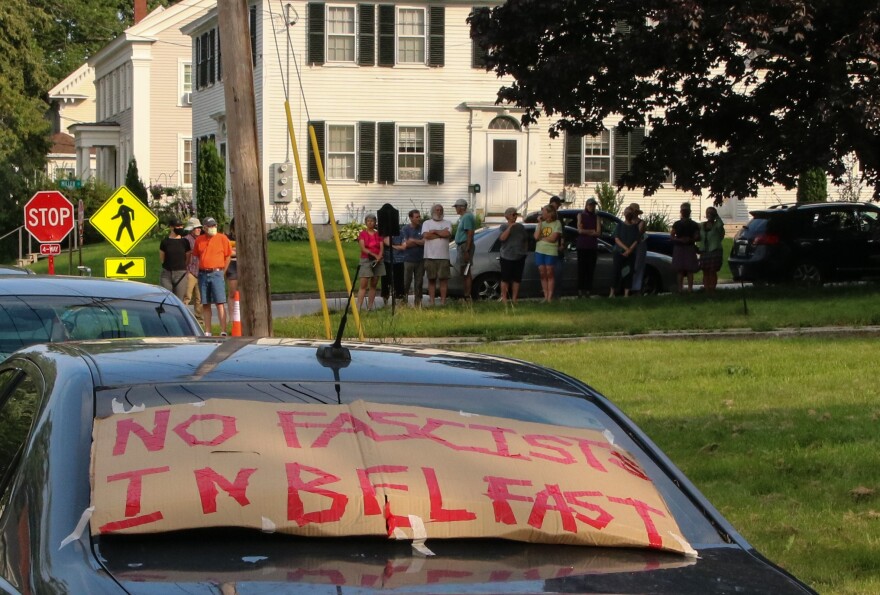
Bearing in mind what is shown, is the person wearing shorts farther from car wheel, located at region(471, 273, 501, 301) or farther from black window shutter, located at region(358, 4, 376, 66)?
black window shutter, located at region(358, 4, 376, 66)

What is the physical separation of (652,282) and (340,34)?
669 inches

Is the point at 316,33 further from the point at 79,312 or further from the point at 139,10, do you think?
the point at 79,312

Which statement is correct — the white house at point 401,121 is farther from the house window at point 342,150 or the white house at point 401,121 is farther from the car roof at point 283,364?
the car roof at point 283,364

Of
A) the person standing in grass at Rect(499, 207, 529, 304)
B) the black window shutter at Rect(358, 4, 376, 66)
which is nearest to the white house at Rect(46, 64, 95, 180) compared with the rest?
the black window shutter at Rect(358, 4, 376, 66)

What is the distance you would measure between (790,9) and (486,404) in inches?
700

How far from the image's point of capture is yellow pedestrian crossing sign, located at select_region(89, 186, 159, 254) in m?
22.6

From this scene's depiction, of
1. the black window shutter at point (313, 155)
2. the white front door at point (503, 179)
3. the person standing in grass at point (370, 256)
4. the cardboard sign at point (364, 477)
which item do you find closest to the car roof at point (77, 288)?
the cardboard sign at point (364, 477)

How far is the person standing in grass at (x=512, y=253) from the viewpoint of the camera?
21.9 meters

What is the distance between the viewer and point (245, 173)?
41.3 ft

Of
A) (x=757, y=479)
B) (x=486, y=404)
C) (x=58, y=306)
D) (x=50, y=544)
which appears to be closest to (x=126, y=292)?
(x=58, y=306)

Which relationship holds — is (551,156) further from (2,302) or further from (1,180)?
(2,302)

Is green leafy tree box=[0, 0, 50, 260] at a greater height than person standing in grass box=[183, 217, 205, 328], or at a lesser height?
greater

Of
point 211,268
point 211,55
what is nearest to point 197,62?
point 211,55

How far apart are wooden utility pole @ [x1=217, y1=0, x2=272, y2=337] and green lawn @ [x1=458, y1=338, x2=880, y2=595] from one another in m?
3.33
